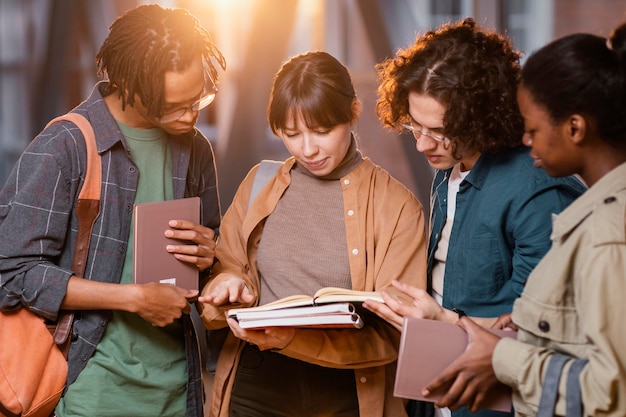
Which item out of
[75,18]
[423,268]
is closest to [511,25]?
[75,18]

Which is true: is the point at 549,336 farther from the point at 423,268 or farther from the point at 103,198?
the point at 103,198

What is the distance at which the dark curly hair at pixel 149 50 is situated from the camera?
195 centimetres

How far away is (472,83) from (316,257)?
61 centimetres

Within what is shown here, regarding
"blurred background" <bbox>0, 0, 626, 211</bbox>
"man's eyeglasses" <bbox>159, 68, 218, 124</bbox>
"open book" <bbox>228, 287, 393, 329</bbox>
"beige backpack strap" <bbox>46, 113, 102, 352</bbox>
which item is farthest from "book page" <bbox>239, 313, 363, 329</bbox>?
"blurred background" <bbox>0, 0, 626, 211</bbox>

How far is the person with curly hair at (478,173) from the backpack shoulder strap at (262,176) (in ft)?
1.44

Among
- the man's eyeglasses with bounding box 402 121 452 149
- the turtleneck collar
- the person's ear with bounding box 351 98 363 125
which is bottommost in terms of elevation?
the turtleneck collar

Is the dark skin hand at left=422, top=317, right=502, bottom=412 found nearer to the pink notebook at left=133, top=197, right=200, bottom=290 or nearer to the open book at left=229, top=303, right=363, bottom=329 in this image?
the open book at left=229, top=303, right=363, bottom=329

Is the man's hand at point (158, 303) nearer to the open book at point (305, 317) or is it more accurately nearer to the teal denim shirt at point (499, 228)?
the open book at point (305, 317)

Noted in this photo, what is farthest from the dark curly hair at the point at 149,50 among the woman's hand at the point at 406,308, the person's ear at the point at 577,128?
the person's ear at the point at 577,128

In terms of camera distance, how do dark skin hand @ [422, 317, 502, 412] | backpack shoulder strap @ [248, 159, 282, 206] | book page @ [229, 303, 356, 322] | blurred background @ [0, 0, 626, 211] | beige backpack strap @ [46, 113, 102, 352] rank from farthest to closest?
blurred background @ [0, 0, 626, 211] < backpack shoulder strap @ [248, 159, 282, 206] < beige backpack strap @ [46, 113, 102, 352] < book page @ [229, 303, 356, 322] < dark skin hand @ [422, 317, 502, 412]

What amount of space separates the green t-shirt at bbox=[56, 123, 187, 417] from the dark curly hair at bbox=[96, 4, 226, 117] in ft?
0.45

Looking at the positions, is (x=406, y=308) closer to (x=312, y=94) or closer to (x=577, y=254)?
(x=577, y=254)

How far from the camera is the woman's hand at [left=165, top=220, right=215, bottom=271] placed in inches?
77.7

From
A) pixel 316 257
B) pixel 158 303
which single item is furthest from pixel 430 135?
pixel 158 303
